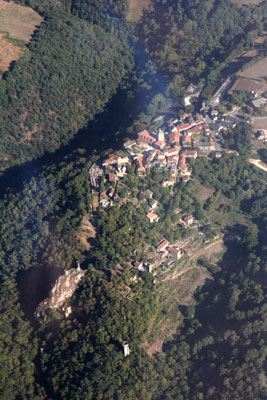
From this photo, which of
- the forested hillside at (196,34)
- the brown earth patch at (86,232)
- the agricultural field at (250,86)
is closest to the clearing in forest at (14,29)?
the forested hillside at (196,34)

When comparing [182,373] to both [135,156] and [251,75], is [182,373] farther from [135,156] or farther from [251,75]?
[251,75]

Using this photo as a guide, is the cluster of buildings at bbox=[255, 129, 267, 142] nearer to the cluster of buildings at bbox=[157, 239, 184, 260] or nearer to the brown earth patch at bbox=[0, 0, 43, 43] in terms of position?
the cluster of buildings at bbox=[157, 239, 184, 260]

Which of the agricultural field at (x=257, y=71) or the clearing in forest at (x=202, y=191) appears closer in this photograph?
the clearing in forest at (x=202, y=191)

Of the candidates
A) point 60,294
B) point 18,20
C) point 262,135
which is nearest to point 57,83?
point 18,20

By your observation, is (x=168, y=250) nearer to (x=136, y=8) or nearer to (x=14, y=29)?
(x=14, y=29)

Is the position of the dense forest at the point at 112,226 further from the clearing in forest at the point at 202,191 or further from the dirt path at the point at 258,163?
the dirt path at the point at 258,163

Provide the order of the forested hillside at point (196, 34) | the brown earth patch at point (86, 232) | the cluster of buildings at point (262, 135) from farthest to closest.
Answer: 1. the forested hillside at point (196, 34)
2. the cluster of buildings at point (262, 135)
3. the brown earth patch at point (86, 232)
